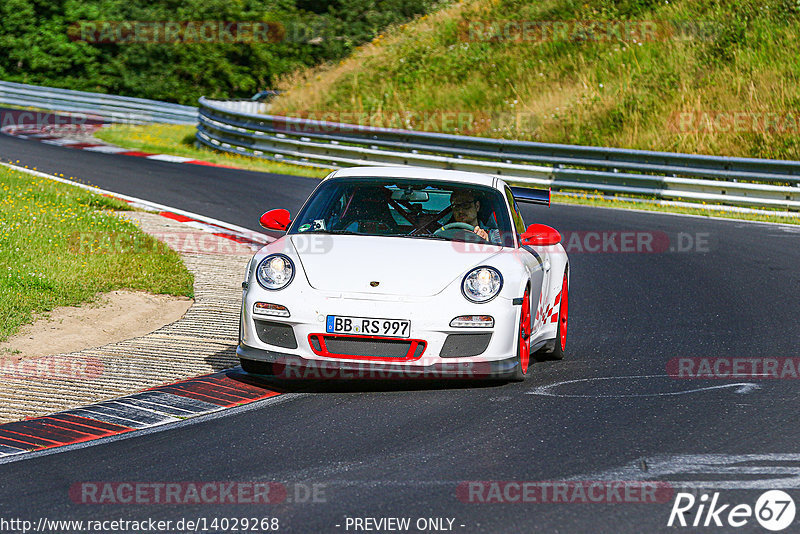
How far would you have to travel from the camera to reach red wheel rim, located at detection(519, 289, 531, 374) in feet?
22.8

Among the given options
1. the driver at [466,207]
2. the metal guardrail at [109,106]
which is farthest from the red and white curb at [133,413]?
the metal guardrail at [109,106]

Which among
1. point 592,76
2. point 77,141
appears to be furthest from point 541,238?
point 77,141

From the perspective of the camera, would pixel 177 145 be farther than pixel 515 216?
Yes

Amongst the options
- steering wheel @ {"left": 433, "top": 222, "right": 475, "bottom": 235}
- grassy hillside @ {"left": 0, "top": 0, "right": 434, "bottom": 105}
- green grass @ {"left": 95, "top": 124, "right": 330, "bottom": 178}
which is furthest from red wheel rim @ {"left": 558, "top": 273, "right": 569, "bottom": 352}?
grassy hillside @ {"left": 0, "top": 0, "right": 434, "bottom": 105}

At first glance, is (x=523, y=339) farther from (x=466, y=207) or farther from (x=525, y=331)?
(x=466, y=207)

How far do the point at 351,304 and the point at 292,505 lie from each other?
2.16 meters

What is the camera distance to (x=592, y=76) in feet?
89.3

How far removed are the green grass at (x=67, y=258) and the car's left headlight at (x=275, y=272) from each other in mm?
2467

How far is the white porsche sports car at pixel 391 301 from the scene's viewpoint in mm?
6535

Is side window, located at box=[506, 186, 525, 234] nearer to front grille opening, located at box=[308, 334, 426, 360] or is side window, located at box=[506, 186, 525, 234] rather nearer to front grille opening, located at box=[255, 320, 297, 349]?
front grille opening, located at box=[308, 334, 426, 360]

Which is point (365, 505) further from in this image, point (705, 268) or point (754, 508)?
point (705, 268)

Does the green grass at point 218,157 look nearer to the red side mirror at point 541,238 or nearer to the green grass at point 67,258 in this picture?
the green grass at point 67,258

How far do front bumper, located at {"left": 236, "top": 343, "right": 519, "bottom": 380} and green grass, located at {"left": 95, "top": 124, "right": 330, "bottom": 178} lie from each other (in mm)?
15310

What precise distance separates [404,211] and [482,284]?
1.36 m
